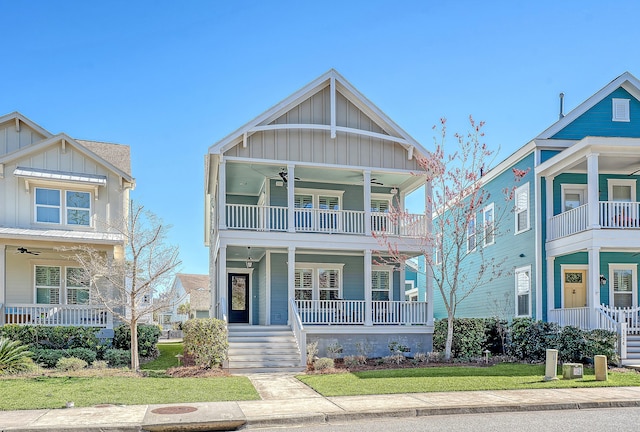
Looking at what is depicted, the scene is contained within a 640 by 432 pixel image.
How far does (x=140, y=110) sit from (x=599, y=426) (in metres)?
15.5

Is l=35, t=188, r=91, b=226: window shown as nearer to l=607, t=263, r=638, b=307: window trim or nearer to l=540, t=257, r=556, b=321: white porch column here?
l=540, t=257, r=556, b=321: white porch column

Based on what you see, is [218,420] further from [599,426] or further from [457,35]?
[457,35]

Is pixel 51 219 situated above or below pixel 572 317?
above

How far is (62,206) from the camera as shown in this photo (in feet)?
68.4

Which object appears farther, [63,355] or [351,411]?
[63,355]

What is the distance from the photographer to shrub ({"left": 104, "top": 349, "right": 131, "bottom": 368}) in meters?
16.9

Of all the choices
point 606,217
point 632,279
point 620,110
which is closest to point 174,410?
point 606,217

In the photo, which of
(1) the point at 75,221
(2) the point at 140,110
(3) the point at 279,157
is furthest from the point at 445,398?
(1) the point at 75,221

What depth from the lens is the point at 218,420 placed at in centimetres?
910

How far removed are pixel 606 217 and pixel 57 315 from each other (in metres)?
17.9

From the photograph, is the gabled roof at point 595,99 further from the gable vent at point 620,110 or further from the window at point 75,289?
the window at point 75,289

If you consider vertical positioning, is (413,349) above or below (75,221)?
below

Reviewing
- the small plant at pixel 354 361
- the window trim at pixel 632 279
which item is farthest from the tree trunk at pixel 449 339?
the window trim at pixel 632 279

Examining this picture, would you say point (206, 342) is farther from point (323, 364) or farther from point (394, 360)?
point (394, 360)
